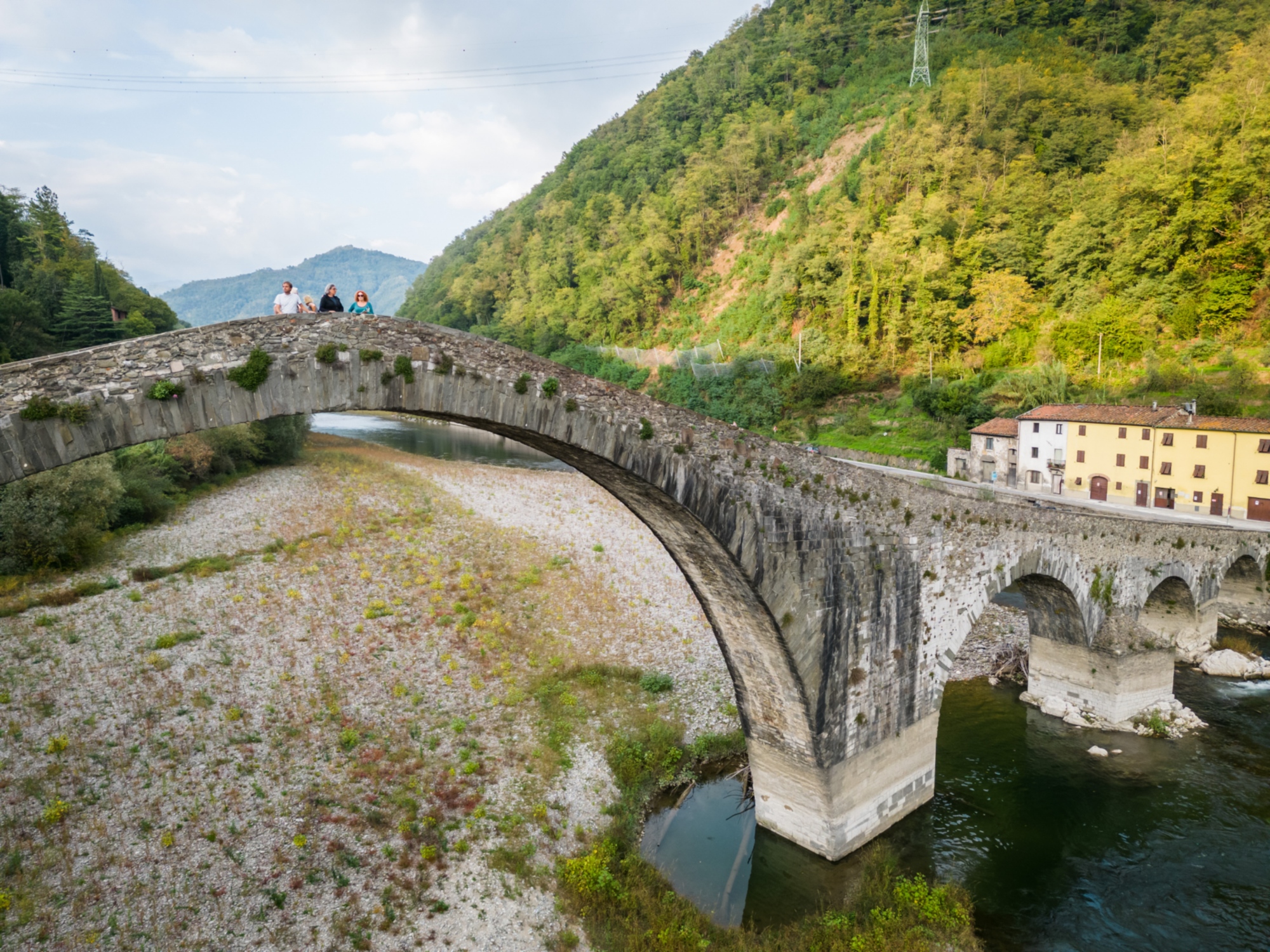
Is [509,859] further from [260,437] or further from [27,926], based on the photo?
[260,437]

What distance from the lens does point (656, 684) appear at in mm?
14188

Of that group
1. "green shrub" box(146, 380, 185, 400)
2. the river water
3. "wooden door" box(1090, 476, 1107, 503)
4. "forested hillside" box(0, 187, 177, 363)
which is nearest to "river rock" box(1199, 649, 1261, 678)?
the river water

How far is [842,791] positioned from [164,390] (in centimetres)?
947

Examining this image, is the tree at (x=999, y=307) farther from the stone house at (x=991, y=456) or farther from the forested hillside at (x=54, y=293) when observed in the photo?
the forested hillside at (x=54, y=293)

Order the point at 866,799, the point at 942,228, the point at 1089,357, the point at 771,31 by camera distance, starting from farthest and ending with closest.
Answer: the point at 771,31 → the point at 942,228 → the point at 1089,357 → the point at 866,799

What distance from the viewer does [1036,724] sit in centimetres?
1405

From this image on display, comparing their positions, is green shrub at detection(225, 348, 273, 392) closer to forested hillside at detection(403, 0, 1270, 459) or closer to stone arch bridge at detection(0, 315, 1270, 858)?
stone arch bridge at detection(0, 315, 1270, 858)

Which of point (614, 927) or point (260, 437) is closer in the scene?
point (614, 927)

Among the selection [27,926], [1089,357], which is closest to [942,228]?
[1089,357]

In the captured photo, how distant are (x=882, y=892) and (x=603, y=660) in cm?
786

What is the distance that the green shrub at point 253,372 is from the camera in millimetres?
5219

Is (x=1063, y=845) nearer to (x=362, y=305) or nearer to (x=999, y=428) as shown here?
(x=362, y=305)

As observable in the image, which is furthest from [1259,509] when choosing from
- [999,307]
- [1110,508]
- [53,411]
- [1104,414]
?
[53,411]

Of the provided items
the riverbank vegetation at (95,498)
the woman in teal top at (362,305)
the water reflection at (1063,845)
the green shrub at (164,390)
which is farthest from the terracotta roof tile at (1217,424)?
the riverbank vegetation at (95,498)
